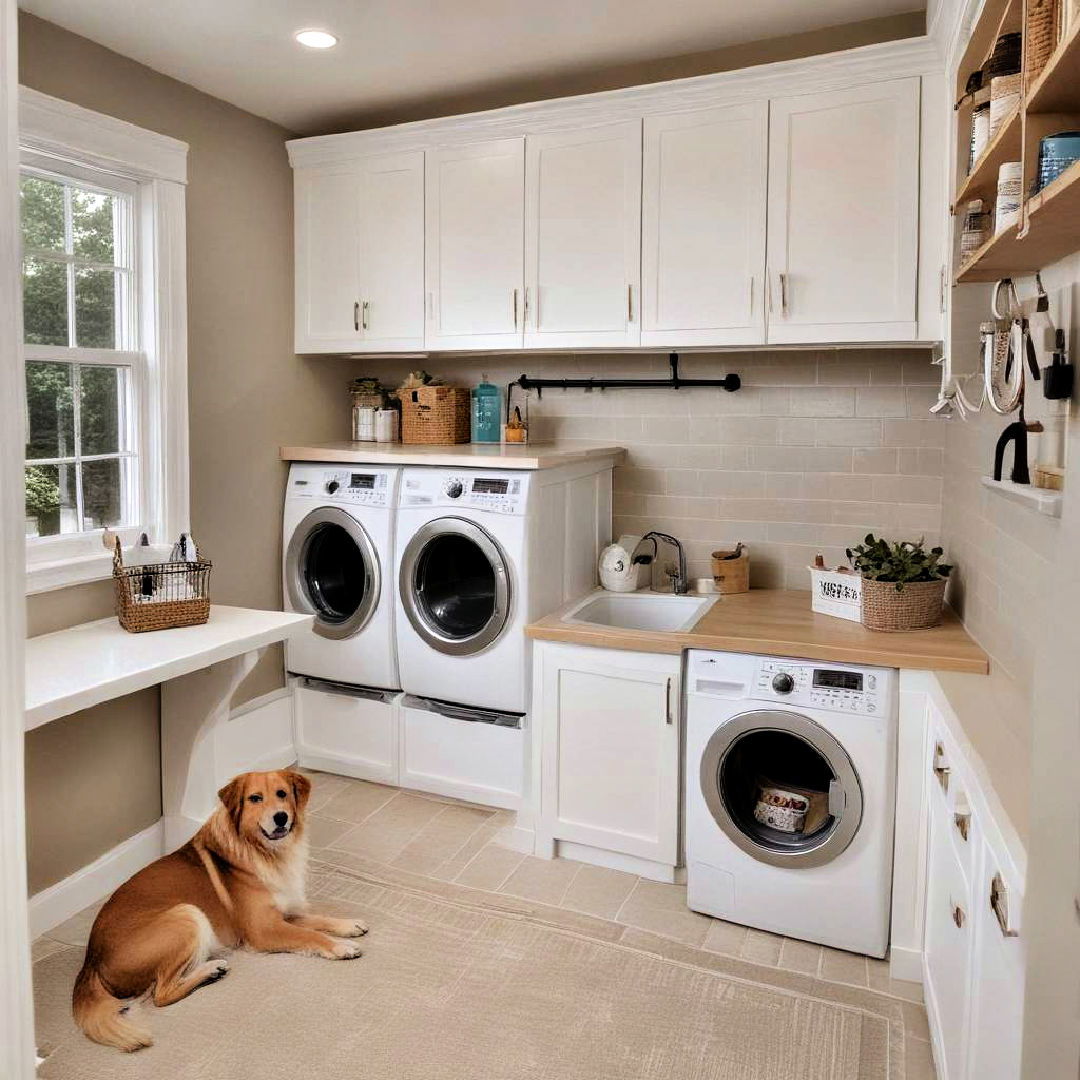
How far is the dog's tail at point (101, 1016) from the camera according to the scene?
2.22m

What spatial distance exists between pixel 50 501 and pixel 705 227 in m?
2.26

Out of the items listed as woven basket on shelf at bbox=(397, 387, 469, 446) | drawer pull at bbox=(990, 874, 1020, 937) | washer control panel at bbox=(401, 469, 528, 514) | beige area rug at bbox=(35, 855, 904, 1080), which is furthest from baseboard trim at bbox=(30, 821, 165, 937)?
drawer pull at bbox=(990, 874, 1020, 937)

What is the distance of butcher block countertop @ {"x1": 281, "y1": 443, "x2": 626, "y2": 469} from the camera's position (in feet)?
10.5

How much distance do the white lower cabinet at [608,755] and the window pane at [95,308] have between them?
1732 mm

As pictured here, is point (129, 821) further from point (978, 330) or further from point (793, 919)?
point (978, 330)

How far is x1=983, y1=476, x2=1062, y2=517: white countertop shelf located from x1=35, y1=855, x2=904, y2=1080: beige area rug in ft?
4.36

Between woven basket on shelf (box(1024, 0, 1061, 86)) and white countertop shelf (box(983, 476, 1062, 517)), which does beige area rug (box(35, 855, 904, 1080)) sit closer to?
white countertop shelf (box(983, 476, 1062, 517))

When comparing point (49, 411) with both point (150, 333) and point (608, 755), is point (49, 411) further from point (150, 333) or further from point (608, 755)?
point (608, 755)

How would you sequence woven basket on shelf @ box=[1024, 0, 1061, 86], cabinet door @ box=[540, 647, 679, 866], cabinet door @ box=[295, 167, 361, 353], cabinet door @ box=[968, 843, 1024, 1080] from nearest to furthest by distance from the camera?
cabinet door @ box=[968, 843, 1024, 1080] < woven basket on shelf @ box=[1024, 0, 1061, 86] < cabinet door @ box=[540, 647, 679, 866] < cabinet door @ box=[295, 167, 361, 353]

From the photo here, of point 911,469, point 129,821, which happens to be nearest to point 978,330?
point 911,469

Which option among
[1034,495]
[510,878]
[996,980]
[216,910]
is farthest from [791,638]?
[216,910]

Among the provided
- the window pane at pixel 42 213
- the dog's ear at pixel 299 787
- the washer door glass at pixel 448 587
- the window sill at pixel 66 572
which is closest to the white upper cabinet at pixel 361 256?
the washer door glass at pixel 448 587

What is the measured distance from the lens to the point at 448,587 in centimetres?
350

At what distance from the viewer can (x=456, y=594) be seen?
3.49m
